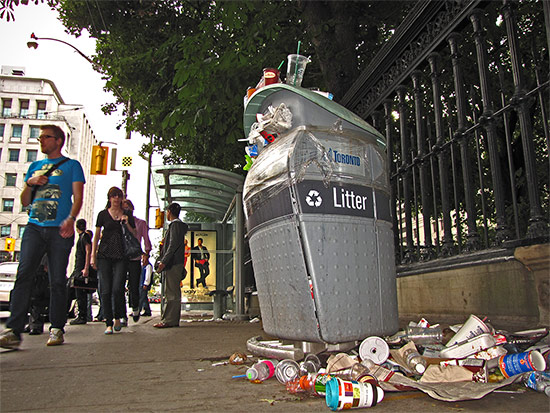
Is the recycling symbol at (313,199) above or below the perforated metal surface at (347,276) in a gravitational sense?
above

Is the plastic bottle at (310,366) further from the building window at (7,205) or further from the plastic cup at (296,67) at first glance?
the building window at (7,205)

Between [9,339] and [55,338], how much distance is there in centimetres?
59

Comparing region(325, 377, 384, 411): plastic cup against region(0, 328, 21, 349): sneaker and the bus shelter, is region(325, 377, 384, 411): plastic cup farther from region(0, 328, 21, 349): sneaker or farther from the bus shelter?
the bus shelter

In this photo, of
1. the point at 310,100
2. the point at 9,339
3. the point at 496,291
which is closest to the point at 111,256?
the point at 9,339

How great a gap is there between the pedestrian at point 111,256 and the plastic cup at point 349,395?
188 inches

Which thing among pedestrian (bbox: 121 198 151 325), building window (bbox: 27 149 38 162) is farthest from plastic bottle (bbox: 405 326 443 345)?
building window (bbox: 27 149 38 162)

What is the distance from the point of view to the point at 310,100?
2.81 m

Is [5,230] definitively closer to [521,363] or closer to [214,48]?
[214,48]

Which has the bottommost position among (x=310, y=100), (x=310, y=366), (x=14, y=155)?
(x=310, y=366)

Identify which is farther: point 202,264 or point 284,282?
point 202,264

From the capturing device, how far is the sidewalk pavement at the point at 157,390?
194cm

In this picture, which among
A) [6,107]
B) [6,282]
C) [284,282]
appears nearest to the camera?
[284,282]

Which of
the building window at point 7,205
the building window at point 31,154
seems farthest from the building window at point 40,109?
the building window at point 7,205

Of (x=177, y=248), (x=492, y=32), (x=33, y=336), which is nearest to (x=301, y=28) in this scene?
(x=492, y=32)
